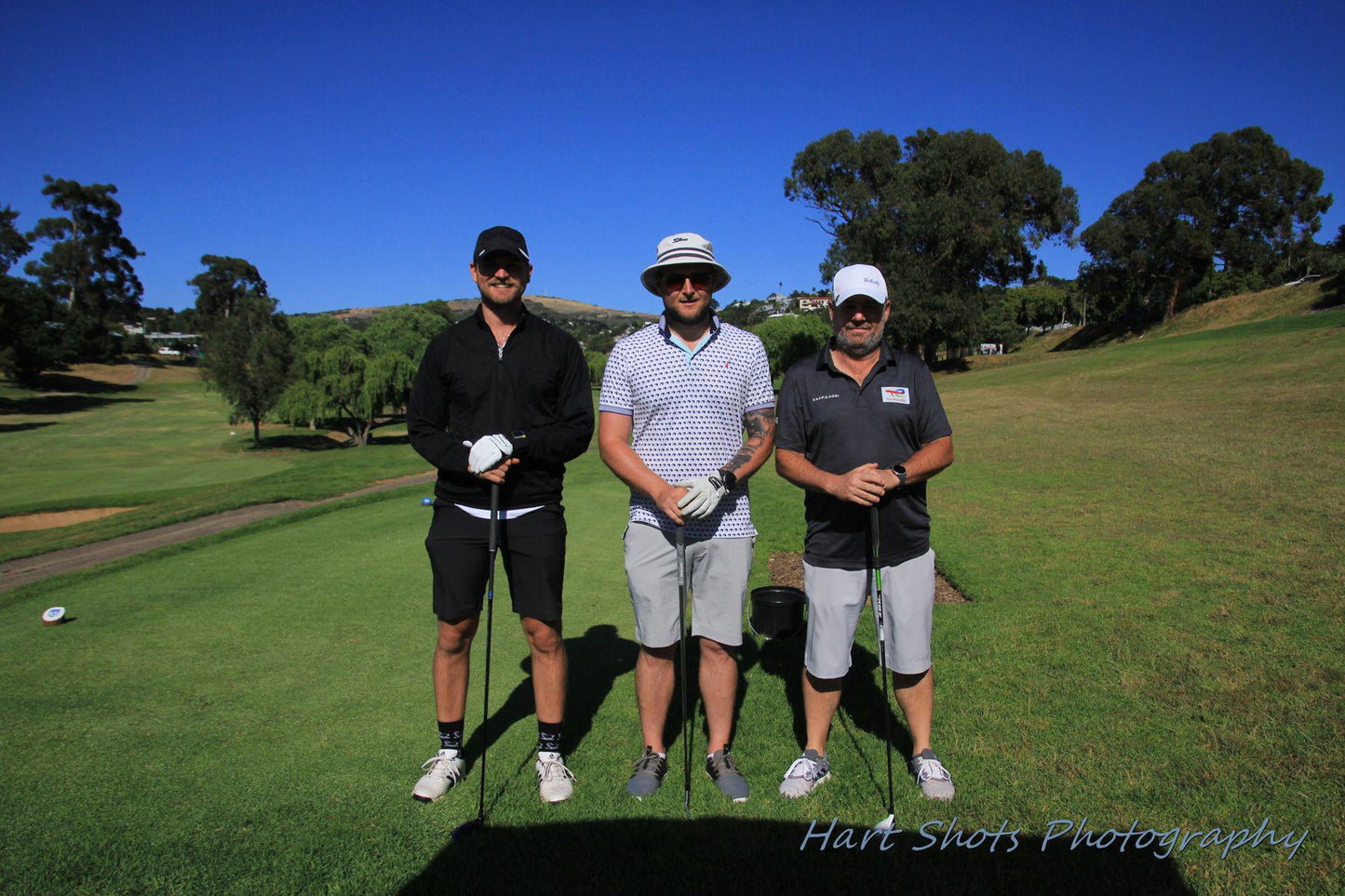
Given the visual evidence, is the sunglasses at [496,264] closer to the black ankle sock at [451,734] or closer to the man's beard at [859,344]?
the man's beard at [859,344]

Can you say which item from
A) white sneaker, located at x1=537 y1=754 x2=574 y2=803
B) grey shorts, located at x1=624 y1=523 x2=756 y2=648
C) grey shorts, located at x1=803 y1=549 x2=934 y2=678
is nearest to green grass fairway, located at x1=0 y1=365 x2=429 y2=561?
white sneaker, located at x1=537 y1=754 x2=574 y2=803

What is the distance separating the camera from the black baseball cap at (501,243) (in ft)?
10.8

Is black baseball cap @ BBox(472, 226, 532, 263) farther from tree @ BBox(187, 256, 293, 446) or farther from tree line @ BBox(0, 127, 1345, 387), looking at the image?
tree line @ BBox(0, 127, 1345, 387)

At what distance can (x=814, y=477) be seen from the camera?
3178 millimetres

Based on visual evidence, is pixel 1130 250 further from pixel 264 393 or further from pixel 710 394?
pixel 710 394

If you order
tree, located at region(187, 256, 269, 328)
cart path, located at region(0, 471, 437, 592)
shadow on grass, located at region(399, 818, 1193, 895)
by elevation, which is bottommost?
cart path, located at region(0, 471, 437, 592)

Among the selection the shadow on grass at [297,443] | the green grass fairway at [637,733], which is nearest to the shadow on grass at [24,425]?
the shadow on grass at [297,443]

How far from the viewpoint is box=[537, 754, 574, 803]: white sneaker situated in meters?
3.18

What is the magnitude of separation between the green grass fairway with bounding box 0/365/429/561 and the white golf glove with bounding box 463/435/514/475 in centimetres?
858

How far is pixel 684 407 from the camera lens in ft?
10.7

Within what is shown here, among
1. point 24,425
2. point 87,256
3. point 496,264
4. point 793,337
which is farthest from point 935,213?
point 87,256

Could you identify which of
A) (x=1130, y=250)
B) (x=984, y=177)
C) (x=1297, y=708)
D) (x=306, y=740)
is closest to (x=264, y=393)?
(x=306, y=740)

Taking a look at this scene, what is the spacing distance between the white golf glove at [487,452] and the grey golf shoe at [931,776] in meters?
2.32

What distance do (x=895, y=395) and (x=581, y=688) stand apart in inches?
101
